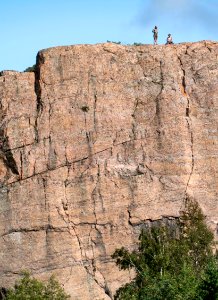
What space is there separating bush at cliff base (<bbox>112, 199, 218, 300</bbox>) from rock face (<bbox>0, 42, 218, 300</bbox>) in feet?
2.41

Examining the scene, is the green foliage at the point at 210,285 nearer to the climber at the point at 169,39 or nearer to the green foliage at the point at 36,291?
the green foliage at the point at 36,291

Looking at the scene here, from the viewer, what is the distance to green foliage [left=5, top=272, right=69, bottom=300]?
55.7m

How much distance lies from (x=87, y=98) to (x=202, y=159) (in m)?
6.24

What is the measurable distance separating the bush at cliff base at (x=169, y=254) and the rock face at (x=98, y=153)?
0.73m

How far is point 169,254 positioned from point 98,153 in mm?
6544

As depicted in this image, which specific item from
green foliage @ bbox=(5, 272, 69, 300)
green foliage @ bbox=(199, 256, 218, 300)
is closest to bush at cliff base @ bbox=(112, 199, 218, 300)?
green foliage @ bbox=(199, 256, 218, 300)

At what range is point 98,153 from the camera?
61.4 metres

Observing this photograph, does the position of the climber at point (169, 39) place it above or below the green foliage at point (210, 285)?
above

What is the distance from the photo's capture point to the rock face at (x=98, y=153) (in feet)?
199

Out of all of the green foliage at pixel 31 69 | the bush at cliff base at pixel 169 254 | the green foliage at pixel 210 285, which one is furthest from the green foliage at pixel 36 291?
the green foliage at pixel 31 69

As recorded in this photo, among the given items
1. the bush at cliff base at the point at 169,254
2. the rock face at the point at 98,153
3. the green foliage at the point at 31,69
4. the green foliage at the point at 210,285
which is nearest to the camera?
the green foliage at the point at 210,285

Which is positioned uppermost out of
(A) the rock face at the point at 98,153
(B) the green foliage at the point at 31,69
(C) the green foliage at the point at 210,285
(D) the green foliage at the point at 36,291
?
(B) the green foliage at the point at 31,69

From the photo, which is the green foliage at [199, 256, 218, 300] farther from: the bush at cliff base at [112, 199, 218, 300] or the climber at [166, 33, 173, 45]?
the climber at [166, 33, 173, 45]

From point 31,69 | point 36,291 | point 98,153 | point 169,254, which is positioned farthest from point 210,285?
point 31,69
